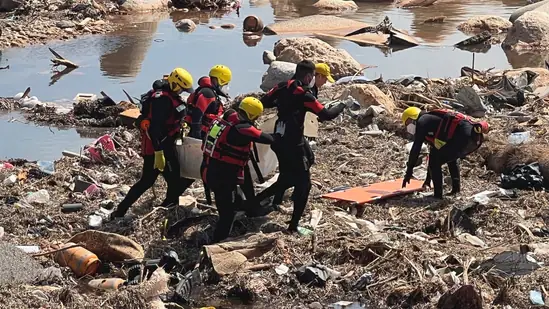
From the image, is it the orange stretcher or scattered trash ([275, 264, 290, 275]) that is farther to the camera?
the orange stretcher

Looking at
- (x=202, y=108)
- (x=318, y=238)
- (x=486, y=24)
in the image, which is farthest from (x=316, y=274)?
(x=486, y=24)

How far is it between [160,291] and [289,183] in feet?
6.14

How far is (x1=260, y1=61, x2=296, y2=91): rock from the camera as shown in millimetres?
16562

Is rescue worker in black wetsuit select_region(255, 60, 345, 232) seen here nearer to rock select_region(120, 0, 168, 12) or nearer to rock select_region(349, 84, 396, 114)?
rock select_region(349, 84, 396, 114)

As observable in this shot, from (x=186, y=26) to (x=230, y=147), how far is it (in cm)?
1936

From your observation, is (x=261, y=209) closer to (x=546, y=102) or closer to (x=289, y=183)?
(x=289, y=183)

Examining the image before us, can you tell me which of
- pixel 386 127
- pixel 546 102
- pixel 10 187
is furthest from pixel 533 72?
pixel 10 187

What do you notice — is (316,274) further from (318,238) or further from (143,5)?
(143,5)

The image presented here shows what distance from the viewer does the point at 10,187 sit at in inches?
398

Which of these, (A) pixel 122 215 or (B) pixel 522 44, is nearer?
(A) pixel 122 215

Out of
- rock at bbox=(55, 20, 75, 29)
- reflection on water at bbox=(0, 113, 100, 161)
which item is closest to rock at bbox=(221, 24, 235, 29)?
rock at bbox=(55, 20, 75, 29)

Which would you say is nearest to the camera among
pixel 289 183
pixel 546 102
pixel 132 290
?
pixel 132 290

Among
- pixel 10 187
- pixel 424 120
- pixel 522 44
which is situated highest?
pixel 424 120

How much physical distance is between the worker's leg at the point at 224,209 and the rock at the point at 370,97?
5961 mm
